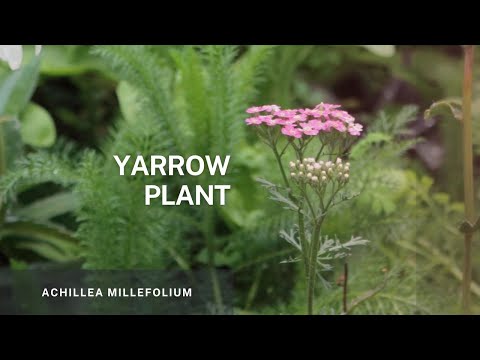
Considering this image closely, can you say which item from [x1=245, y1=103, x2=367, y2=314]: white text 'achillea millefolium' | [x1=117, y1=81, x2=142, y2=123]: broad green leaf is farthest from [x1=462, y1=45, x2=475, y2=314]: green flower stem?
[x1=117, y1=81, x2=142, y2=123]: broad green leaf

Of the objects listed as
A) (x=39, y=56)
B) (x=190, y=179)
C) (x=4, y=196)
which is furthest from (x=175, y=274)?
(x=39, y=56)

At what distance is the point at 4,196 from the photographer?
0.84 m

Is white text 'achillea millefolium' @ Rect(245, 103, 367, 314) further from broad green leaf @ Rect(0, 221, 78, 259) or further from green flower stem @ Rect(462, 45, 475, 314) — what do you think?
broad green leaf @ Rect(0, 221, 78, 259)

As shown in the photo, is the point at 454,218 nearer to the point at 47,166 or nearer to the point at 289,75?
the point at 289,75

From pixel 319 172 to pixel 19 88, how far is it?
1.54ft

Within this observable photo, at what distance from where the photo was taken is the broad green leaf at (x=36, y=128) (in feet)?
3.22

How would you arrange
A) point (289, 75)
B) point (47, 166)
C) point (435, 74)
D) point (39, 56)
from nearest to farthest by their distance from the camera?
point (47, 166) → point (39, 56) → point (289, 75) → point (435, 74)

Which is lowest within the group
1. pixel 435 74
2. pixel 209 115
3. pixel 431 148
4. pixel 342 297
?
pixel 342 297

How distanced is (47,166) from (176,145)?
166 millimetres

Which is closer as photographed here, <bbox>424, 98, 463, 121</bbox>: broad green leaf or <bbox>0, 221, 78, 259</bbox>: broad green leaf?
<bbox>424, 98, 463, 121</bbox>: broad green leaf

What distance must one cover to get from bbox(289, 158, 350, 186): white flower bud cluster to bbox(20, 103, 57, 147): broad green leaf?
457 millimetres

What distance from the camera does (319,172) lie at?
0.67 m

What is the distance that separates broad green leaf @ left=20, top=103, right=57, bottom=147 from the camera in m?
0.98

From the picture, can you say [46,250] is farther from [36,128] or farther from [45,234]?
[36,128]
